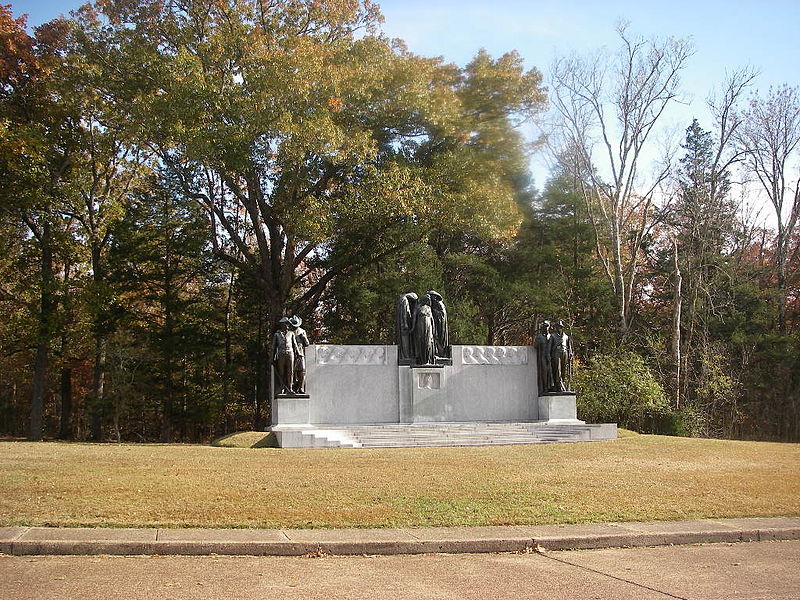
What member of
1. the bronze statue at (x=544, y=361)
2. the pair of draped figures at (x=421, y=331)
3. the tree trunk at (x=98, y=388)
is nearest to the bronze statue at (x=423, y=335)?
the pair of draped figures at (x=421, y=331)

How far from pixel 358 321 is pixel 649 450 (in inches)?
682

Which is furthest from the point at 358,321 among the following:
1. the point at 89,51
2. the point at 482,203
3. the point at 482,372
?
the point at 89,51

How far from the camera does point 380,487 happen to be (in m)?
10.4

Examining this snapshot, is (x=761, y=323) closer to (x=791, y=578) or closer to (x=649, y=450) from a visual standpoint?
(x=649, y=450)

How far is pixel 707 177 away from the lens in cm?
3462

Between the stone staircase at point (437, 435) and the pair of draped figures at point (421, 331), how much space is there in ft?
6.62

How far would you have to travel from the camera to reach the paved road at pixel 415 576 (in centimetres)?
564

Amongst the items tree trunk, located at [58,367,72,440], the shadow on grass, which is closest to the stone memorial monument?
the shadow on grass

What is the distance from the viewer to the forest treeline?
25.6m

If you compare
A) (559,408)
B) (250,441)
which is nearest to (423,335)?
(559,408)

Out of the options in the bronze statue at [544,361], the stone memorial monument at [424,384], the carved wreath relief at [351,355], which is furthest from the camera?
the bronze statue at [544,361]

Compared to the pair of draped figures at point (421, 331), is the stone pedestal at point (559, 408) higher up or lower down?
lower down

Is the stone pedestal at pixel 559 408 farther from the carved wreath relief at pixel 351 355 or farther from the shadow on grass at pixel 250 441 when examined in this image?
the shadow on grass at pixel 250 441

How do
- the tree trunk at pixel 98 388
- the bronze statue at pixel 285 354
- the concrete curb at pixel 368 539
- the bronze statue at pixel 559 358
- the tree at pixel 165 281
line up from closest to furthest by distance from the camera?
the concrete curb at pixel 368 539 < the bronze statue at pixel 285 354 < the bronze statue at pixel 559 358 < the tree trunk at pixel 98 388 < the tree at pixel 165 281
